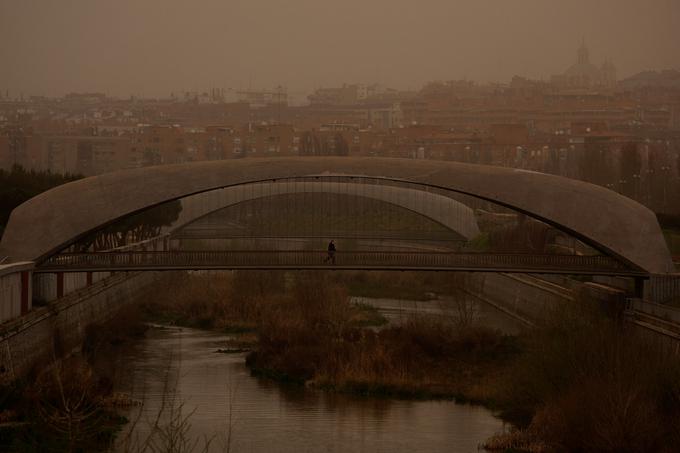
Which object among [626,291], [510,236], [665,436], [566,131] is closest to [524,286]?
[510,236]

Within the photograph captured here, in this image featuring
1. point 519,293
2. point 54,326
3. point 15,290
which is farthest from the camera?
point 519,293

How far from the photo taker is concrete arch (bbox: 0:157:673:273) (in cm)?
2611

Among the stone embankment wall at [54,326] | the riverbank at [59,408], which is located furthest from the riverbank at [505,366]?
the riverbank at [59,408]

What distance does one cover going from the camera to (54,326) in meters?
25.9

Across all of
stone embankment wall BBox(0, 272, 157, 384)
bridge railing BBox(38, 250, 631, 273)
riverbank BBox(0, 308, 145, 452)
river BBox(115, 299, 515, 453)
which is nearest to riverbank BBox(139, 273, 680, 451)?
river BBox(115, 299, 515, 453)

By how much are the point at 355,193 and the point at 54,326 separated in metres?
10.0

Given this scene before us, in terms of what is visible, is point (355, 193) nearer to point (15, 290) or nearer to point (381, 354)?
point (381, 354)

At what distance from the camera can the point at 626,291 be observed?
27.0 metres

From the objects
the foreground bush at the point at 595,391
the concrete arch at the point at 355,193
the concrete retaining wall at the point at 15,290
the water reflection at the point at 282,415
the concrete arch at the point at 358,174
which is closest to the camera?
the foreground bush at the point at 595,391

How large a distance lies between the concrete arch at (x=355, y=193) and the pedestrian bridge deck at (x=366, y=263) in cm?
540

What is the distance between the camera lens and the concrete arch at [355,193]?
3272cm

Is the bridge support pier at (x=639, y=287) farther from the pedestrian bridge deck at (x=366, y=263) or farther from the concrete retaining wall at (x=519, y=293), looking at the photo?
the concrete retaining wall at (x=519, y=293)

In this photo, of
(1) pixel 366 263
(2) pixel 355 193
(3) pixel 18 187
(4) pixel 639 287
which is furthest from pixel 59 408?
(3) pixel 18 187

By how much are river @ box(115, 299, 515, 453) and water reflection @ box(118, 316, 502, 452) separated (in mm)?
15
